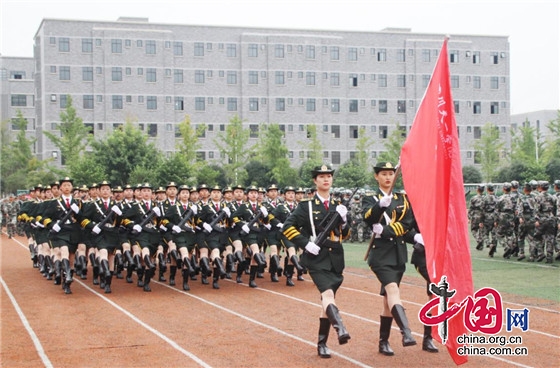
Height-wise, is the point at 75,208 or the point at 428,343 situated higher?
the point at 75,208

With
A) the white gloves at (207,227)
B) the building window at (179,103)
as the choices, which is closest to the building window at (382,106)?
the building window at (179,103)

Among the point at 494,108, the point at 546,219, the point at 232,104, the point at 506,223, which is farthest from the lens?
the point at 494,108

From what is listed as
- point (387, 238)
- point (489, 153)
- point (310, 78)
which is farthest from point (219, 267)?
point (310, 78)

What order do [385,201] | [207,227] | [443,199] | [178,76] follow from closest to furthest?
[443,199], [385,201], [207,227], [178,76]

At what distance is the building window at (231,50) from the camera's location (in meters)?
68.9

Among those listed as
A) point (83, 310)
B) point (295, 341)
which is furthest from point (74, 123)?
point (295, 341)

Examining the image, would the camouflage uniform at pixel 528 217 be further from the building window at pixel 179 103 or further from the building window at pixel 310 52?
the building window at pixel 310 52

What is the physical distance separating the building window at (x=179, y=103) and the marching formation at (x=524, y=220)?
48462 millimetres

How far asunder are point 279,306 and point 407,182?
5251 millimetres

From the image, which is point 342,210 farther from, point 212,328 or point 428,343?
point 212,328

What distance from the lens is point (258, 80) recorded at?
69688 millimetres

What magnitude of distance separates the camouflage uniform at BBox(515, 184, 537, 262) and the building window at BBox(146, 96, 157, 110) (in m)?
51.4

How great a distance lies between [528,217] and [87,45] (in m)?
53.9

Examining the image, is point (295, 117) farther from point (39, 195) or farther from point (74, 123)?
point (39, 195)
